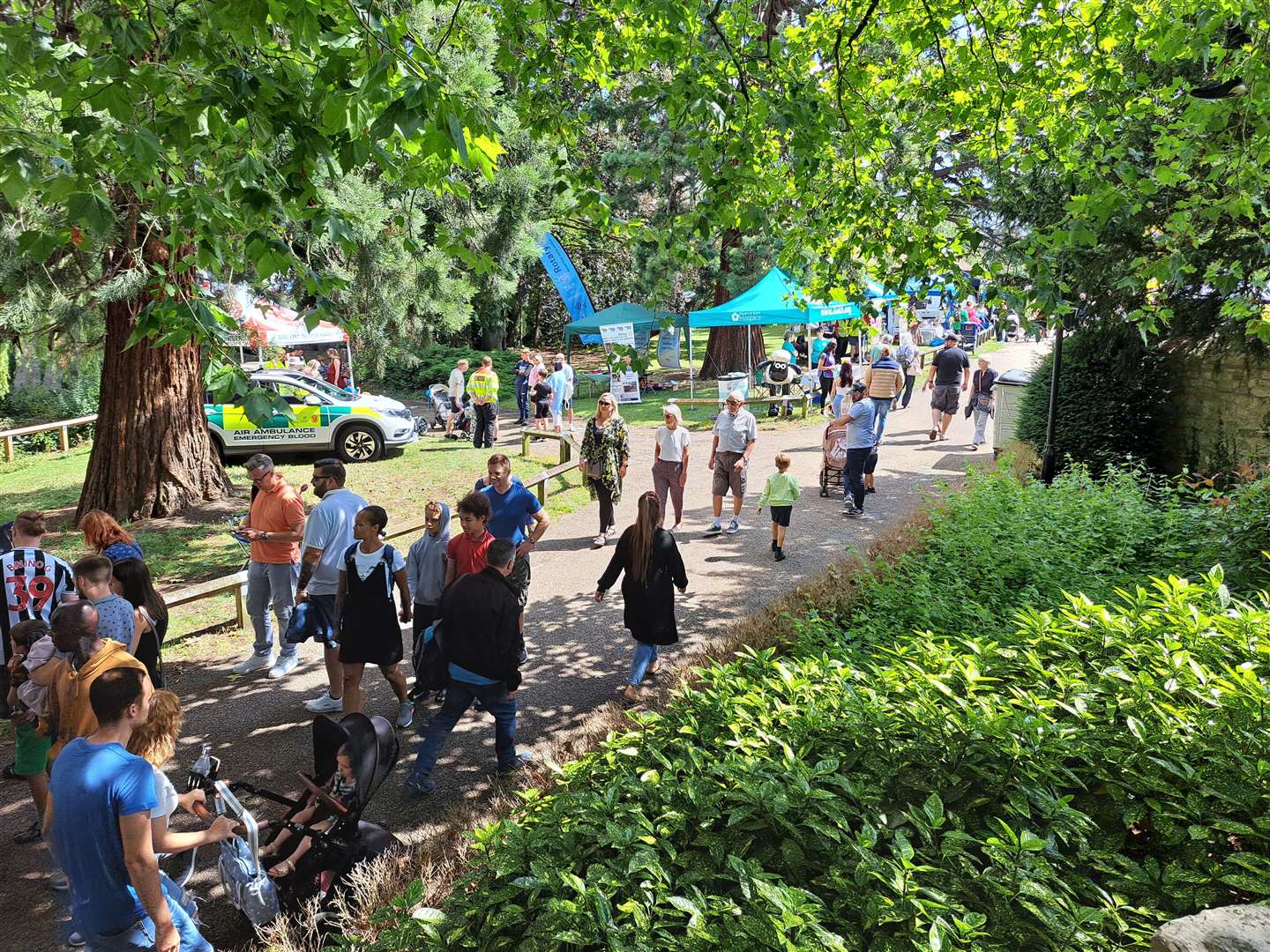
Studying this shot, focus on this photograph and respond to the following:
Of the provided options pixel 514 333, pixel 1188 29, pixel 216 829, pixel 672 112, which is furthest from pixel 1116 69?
pixel 514 333

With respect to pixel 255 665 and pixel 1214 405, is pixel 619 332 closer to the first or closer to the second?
pixel 1214 405

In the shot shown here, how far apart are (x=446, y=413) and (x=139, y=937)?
57.8 ft

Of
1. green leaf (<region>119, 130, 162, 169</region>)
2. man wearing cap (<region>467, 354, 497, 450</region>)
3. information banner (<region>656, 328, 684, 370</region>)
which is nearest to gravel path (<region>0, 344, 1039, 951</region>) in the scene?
green leaf (<region>119, 130, 162, 169</region>)

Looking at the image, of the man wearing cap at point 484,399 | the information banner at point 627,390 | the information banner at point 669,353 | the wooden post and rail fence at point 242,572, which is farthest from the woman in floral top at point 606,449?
the information banner at point 669,353

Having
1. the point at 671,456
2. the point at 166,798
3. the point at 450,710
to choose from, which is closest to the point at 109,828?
the point at 166,798

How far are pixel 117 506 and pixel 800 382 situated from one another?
13703mm

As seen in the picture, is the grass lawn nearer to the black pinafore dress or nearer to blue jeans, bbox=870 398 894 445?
the black pinafore dress

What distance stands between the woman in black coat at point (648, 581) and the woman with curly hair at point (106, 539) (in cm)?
319

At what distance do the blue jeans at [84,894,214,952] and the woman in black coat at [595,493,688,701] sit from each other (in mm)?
3241

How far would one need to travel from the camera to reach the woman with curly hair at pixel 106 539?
213 inches

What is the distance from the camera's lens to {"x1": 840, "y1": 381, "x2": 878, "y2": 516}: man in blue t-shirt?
10789 millimetres

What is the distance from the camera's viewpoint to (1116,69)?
6859mm

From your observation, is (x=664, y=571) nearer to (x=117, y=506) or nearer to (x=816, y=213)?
(x=816, y=213)

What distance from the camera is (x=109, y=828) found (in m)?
3.18
